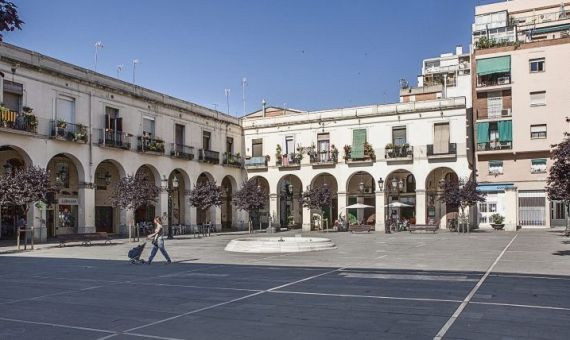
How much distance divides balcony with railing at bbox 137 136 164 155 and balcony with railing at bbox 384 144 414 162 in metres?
17.1

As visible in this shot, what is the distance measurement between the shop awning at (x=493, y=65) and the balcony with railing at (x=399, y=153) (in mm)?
8741

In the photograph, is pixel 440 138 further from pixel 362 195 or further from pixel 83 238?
pixel 83 238

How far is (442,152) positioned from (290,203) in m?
15.9

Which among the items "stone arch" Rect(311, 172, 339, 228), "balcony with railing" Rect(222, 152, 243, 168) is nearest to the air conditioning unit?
"stone arch" Rect(311, 172, 339, 228)

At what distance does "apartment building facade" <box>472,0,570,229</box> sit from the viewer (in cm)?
4119

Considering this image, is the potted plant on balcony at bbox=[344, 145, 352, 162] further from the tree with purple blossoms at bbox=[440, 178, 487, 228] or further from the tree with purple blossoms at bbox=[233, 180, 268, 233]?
the tree with purple blossoms at bbox=[440, 178, 487, 228]

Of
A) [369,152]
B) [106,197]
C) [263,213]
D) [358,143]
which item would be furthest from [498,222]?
[106,197]

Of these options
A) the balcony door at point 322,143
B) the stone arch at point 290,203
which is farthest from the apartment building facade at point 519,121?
the stone arch at point 290,203

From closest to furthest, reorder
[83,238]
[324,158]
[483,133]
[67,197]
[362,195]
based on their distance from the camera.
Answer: [83,238]
[67,197]
[483,133]
[324,158]
[362,195]

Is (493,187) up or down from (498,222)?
up

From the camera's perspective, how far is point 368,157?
4366cm

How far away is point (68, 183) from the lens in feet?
115

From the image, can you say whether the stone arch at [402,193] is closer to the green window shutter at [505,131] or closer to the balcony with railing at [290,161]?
the green window shutter at [505,131]

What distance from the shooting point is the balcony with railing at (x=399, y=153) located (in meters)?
42.2
